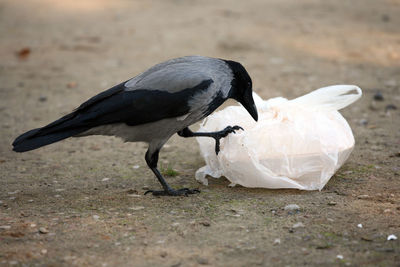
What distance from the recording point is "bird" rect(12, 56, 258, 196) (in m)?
3.72

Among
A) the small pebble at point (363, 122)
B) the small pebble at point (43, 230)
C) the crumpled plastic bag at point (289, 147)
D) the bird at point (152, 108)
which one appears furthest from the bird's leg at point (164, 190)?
the small pebble at point (363, 122)

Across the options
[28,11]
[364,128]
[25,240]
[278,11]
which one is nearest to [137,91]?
[25,240]

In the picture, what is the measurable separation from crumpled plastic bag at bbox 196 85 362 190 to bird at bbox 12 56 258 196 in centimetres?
35

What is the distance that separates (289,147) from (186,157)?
1190 millimetres

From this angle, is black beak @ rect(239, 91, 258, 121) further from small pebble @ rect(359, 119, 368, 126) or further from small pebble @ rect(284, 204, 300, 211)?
small pebble @ rect(359, 119, 368, 126)

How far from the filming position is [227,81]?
393 cm

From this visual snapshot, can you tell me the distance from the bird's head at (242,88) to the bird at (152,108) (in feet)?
0.36

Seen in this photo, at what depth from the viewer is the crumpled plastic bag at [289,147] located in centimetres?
382

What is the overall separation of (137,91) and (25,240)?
51.1 inches

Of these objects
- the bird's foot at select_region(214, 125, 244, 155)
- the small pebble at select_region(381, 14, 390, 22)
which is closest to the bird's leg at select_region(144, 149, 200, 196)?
the bird's foot at select_region(214, 125, 244, 155)

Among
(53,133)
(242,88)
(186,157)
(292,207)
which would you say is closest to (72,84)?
(186,157)

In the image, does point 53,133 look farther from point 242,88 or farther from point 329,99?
point 329,99

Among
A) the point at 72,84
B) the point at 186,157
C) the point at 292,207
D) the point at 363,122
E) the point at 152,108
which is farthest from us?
the point at 72,84

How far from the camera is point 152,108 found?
373 centimetres
